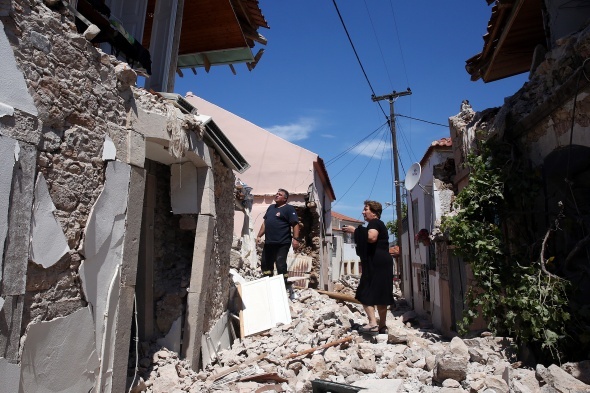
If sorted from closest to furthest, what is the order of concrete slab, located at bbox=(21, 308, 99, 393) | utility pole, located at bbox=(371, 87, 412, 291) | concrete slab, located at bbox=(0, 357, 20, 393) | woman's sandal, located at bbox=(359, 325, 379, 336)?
1. concrete slab, located at bbox=(0, 357, 20, 393)
2. concrete slab, located at bbox=(21, 308, 99, 393)
3. woman's sandal, located at bbox=(359, 325, 379, 336)
4. utility pole, located at bbox=(371, 87, 412, 291)

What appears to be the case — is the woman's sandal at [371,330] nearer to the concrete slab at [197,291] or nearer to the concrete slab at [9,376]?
the concrete slab at [197,291]

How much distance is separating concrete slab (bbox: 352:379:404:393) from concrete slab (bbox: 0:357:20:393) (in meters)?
2.42

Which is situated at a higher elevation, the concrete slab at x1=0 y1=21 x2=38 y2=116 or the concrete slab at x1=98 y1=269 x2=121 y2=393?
the concrete slab at x1=0 y1=21 x2=38 y2=116

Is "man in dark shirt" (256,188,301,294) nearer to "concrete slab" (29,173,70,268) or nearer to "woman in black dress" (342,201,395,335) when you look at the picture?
"woman in black dress" (342,201,395,335)

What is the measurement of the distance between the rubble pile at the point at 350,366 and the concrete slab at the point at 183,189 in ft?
5.26

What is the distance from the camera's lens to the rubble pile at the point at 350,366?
3861 millimetres

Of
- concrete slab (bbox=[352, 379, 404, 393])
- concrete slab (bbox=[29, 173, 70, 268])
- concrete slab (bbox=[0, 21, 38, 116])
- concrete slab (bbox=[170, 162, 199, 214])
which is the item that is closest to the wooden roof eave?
concrete slab (bbox=[170, 162, 199, 214])

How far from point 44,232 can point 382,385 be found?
2.92 metres

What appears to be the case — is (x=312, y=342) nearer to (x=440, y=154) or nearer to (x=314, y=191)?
(x=440, y=154)

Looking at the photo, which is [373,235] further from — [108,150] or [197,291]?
[108,150]

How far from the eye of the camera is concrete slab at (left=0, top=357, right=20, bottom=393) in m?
2.65

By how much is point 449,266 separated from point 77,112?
700cm

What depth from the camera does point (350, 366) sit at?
4742mm

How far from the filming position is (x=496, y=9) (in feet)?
20.7
